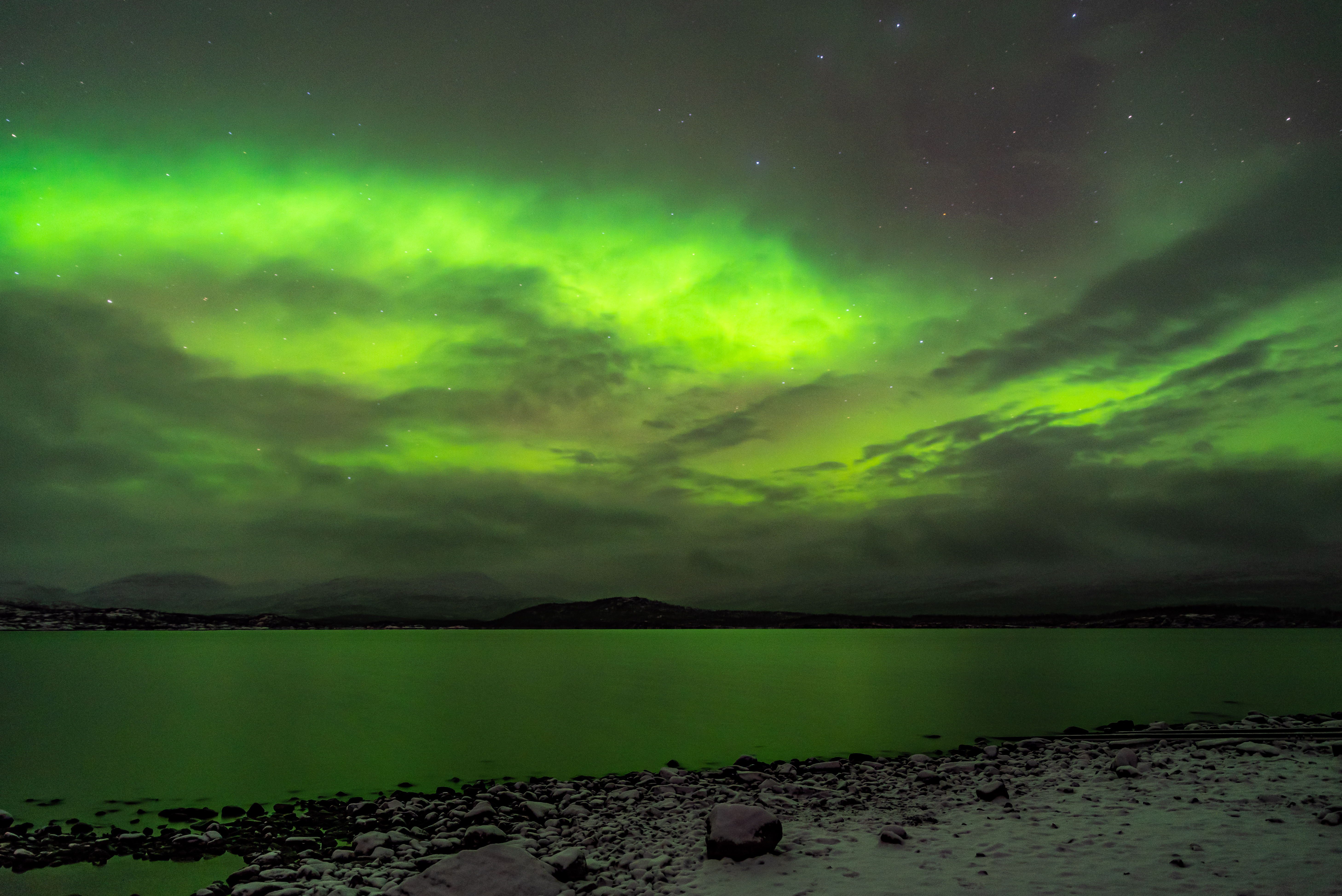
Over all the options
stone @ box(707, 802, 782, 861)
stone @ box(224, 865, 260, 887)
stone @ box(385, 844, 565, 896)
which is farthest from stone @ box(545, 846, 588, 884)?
stone @ box(224, 865, 260, 887)

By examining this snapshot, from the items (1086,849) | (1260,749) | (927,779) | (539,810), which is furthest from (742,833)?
(1260,749)

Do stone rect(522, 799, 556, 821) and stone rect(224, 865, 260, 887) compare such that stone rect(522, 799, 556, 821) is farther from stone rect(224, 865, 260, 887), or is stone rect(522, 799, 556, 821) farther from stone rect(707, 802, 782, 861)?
stone rect(224, 865, 260, 887)

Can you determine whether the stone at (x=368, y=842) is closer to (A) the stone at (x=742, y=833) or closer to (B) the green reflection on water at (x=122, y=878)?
(B) the green reflection on water at (x=122, y=878)

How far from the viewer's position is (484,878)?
34.7 ft

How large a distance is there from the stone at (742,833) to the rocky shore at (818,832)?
3cm

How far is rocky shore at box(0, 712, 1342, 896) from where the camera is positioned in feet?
34.1

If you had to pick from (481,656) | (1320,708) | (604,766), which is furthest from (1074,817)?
(481,656)

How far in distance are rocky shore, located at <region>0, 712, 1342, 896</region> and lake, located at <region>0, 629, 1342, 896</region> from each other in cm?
220

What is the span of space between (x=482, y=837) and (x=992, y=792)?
11269mm

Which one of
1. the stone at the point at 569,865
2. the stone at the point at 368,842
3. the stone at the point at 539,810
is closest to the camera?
the stone at the point at 569,865

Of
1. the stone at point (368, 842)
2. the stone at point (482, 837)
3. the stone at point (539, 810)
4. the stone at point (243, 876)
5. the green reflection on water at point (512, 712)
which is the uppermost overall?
the stone at point (243, 876)

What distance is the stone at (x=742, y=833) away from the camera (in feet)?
38.7

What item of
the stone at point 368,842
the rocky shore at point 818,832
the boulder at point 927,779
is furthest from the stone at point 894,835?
the stone at point 368,842

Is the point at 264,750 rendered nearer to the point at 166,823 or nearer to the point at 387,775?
the point at 387,775
